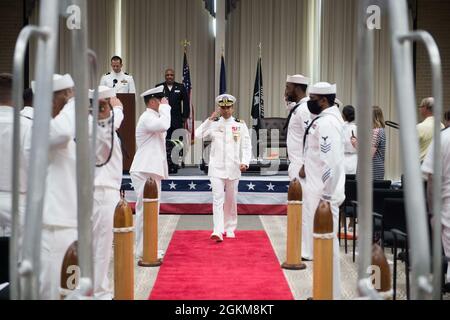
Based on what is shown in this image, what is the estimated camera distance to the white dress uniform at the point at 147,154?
621cm

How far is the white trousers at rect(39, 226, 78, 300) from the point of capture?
315 cm

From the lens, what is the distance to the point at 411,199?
6.23 ft

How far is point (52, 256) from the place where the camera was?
10.4 ft

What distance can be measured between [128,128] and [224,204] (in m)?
2.84

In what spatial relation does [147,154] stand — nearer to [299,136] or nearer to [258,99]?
[299,136]

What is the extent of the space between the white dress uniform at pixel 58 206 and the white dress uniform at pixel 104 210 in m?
0.84

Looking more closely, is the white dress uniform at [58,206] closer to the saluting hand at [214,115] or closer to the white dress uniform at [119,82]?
the saluting hand at [214,115]

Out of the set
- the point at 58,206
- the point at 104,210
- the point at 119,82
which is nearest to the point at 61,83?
the point at 58,206

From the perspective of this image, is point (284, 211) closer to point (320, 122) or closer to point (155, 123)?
point (155, 123)

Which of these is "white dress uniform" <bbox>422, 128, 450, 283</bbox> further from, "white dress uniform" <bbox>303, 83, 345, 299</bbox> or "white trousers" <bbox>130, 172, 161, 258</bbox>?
"white trousers" <bbox>130, 172, 161, 258</bbox>

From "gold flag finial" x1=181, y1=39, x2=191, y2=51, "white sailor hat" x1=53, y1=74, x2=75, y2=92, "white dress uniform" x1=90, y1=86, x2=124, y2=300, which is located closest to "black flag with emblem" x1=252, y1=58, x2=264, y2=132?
"gold flag finial" x1=181, y1=39, x2=191, y2=51

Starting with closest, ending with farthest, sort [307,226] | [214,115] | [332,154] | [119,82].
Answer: [332,154] → [307,226] → [214,115] → [119,82]

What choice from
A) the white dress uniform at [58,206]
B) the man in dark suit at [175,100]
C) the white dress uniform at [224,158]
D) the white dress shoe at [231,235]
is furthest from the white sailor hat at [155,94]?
the man in dark suit at [175,100]
